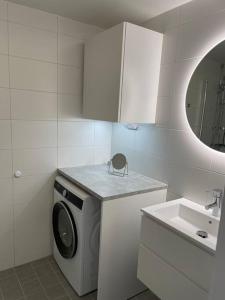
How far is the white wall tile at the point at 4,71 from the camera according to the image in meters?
1.80

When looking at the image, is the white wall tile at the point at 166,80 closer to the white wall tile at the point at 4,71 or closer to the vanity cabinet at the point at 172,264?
the vanity cabinet at the point at 172,264

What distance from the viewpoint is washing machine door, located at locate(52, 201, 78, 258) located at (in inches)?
70.8

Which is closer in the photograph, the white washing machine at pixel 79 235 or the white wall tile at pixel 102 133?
the white washing machine at pixel 79 235

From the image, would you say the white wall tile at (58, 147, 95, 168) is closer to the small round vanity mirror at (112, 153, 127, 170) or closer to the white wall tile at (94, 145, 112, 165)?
the white wall tile at (94, 145, 112, 165)

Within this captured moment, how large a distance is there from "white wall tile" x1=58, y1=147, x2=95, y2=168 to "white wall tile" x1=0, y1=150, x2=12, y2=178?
457 millimetres

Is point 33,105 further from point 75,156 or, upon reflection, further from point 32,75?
point 75,156

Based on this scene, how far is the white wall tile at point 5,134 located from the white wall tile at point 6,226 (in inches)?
12.5

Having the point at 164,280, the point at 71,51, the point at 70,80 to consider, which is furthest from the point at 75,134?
the point at 164,280

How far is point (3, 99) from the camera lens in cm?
185

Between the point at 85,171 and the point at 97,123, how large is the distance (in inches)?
21.4

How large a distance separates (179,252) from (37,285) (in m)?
1.36

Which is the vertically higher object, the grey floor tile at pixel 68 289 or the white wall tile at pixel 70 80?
the white wall tile at pixel 70 80

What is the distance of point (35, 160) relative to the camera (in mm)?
2088

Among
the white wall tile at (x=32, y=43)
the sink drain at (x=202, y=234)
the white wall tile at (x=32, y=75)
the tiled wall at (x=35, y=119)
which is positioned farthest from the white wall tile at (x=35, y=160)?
the sink drain at (x=202, y=234)
